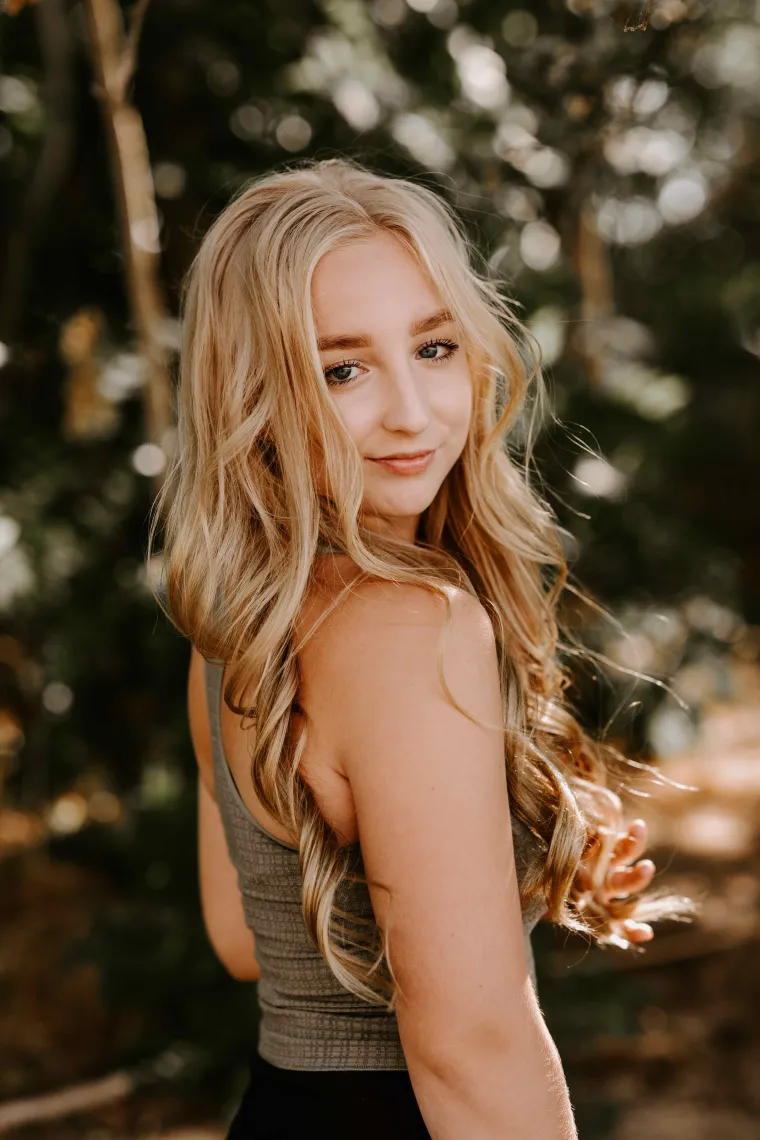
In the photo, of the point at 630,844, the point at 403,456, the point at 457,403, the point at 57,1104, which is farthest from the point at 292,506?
the point at 57,1104

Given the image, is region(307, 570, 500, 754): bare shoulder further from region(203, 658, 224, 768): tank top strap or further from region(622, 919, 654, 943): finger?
region(622, 919, 654, 943): finger

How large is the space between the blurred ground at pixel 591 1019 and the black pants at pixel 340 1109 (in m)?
1.18

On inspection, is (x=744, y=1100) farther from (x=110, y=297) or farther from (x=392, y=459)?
(x=110, y=297)

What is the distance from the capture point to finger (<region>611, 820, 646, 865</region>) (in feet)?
4.80

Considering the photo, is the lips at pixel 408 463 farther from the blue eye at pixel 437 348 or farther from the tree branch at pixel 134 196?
the tree branch at pixel 134 196

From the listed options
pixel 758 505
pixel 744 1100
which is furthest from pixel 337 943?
pixel 758 505

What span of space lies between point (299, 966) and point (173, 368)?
1.66m

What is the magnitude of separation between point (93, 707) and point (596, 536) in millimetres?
1370

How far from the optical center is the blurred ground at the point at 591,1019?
2.89 metres

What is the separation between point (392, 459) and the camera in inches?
51.4

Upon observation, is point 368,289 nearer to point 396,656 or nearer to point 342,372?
point 342,372

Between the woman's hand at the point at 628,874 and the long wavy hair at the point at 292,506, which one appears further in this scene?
the woman's hand at the point at 628,874

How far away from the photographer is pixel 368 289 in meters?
1.26

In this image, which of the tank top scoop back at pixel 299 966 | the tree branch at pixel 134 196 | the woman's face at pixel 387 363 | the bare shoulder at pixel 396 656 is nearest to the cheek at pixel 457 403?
the woman's face at pixel 387 363
